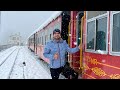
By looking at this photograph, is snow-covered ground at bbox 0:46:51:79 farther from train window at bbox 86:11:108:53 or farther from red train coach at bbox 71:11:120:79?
train window at bbox 86:11:108:53

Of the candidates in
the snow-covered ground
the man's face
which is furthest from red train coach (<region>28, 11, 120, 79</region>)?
the snow-covered ground

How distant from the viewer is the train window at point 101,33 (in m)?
4.90

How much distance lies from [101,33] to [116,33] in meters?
0.76

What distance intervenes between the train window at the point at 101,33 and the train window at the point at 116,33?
44 cm

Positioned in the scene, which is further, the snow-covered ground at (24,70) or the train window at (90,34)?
the snow-covered ground at (24,70)

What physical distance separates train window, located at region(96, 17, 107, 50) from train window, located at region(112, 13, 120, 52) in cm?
44

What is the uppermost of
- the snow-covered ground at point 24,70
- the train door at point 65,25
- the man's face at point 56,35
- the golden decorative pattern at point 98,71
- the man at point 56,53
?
the train door at point 65,25

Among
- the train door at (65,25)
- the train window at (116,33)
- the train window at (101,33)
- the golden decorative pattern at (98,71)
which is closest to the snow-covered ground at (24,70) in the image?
the train door at (65,25)

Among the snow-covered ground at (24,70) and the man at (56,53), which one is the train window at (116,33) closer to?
the man at (56,53)

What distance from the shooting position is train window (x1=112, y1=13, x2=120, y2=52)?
4.27 meters

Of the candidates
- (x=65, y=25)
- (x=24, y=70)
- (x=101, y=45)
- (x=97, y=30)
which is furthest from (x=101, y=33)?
(x=24, y=70)

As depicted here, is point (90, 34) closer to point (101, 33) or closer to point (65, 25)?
point (101, 33)
